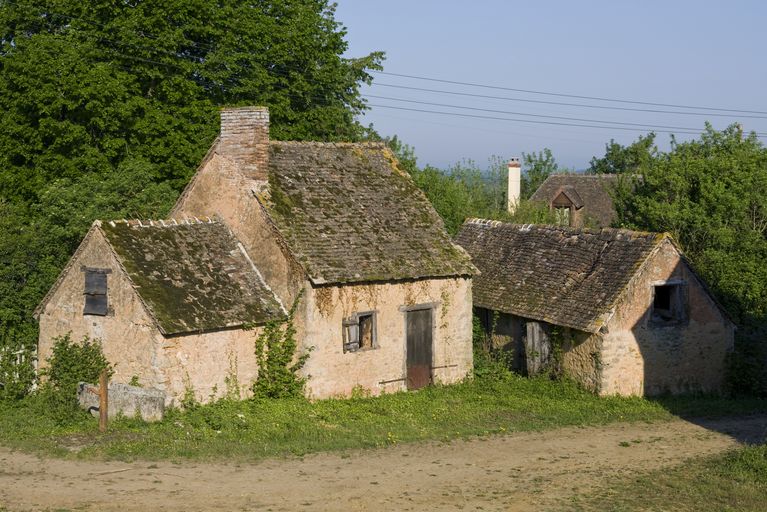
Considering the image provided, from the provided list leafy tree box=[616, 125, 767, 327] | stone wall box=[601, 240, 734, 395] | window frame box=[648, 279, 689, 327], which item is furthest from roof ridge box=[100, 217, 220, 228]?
leafy tree box=[616, 125, 767, 327]

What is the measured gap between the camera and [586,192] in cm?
5562

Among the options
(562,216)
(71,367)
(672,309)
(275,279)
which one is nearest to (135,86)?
(275,279)

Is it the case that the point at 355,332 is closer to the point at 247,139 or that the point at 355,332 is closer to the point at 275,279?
the point at 275,279

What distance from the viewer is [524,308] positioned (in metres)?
27.1

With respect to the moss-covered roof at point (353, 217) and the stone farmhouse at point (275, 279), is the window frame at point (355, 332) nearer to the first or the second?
the stone farmhouse at point (275, 279)

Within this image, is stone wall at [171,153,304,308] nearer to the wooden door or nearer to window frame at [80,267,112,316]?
the wooden door

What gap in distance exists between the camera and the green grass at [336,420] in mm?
18828

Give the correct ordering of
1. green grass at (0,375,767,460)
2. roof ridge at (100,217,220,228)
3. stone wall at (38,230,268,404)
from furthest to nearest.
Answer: roof ridge at (100,217,220,228) < stone wall at (38,230,268,404) < green grass at (0,375,767,460)

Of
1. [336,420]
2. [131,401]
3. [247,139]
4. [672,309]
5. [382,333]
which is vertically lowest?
[336,420]

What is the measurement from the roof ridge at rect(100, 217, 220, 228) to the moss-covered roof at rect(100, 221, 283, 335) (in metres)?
0.03

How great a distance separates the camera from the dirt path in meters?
15.4

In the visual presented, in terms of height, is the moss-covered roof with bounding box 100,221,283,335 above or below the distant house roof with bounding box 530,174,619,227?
below

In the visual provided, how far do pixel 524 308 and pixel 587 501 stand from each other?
11.6 m

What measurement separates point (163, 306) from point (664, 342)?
43.6 ft
